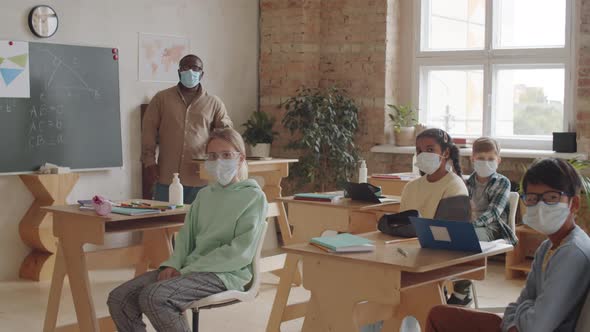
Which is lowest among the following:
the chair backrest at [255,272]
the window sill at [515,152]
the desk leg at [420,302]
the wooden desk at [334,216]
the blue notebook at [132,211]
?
the desk leg at [420,302]

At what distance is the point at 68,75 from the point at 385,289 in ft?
13.0

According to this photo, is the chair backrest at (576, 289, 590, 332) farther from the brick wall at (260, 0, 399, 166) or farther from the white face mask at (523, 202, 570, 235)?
the brick wall at (260, 0, 399, 166)

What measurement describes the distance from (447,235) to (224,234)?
1.02 meters

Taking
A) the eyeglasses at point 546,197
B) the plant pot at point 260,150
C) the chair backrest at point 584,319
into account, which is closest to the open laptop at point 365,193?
the eyeglasses at point 546,197

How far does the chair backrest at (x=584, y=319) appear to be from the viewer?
7.77 ft

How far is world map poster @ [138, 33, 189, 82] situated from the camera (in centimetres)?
661

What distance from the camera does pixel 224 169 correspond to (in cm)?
370

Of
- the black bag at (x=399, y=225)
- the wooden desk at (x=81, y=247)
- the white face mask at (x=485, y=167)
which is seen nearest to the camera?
the black bag at (x=399, y=225)

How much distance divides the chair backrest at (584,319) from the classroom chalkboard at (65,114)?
444cm

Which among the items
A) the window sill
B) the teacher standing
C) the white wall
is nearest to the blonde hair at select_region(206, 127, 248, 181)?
the teacher standing

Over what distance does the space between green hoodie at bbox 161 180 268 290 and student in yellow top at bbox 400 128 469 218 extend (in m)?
0.78

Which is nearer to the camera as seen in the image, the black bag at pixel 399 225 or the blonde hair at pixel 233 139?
the black bag at pixel 399 225

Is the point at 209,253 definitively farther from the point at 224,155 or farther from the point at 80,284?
the point at 80,284

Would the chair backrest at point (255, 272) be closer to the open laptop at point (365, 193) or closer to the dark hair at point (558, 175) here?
the open laptop at point (365, 193)
